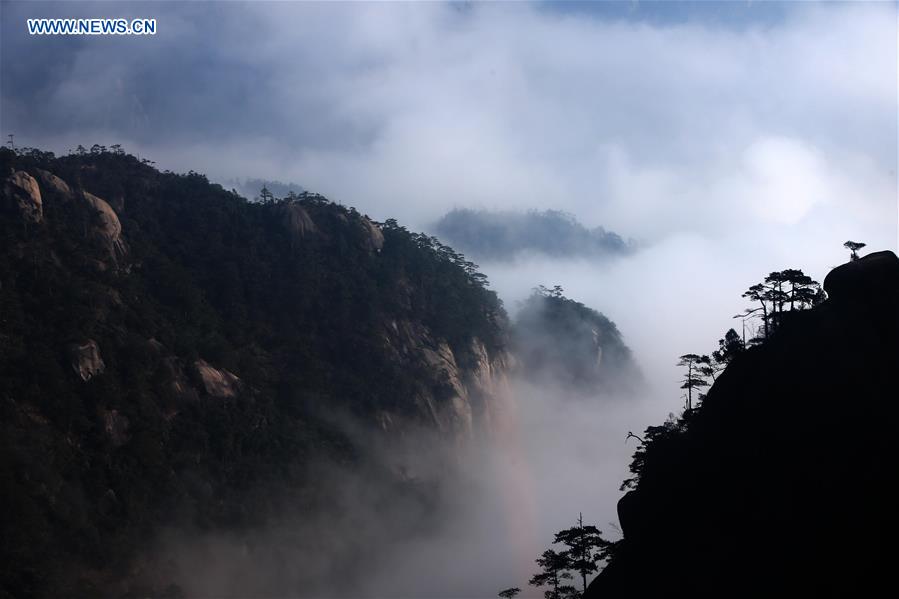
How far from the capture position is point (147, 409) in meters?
123

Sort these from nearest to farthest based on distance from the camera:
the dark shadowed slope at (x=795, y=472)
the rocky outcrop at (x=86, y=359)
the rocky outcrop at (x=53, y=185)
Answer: the dark shadowed slope at (x=795, y=472) → the rocky outcrop at (x=86, y=359) → the rocky outcrop at (x=53, y=185)

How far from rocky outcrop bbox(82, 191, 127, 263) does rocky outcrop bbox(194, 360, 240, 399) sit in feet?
71.7

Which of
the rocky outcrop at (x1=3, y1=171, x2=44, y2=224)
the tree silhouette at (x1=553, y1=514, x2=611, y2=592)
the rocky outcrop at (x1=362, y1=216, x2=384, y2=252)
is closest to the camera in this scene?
the tree silhouette at (x1=553, y1=514, x2=611, y2=592)

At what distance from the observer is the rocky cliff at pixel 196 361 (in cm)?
10825

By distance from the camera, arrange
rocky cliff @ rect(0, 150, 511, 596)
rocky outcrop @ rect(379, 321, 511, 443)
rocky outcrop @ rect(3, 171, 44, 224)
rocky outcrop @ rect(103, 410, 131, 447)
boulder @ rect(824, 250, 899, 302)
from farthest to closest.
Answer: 1. rocky outcrop @ rect(379, 321, 511, 443)
2. rocky outcrop @ rect(3, 171, 44, 224)
3. rocky outcrop @ rect(103, 410, 131, 447)
4. rocky cliff @ rect(0, 150, 511, 596)
5. boulder @ rect(824, 250, 899, 302)

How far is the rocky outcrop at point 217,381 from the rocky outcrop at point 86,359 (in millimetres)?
16940

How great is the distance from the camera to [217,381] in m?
137

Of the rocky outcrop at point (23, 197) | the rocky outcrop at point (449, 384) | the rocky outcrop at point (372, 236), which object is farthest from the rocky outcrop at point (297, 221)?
the rocky outcrop at point (23, 197)

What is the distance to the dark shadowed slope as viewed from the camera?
146ft

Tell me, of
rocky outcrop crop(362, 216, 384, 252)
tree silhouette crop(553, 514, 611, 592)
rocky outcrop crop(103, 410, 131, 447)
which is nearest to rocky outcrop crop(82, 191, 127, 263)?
rocky outcrop crop(103, 410, 131, 447)

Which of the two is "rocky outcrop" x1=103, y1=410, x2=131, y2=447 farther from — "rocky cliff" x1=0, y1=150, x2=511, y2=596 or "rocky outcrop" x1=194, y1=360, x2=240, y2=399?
"rocky outcrop" x1=194, y1=360, x2=240, y2=399

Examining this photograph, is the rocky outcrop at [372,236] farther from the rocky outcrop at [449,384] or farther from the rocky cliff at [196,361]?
the rocky outcrop at [449,384]

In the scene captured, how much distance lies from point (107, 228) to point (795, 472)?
117m

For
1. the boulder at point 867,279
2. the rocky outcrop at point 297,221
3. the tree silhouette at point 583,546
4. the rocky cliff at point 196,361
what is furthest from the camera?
the rocky outcrop at point 297,221
